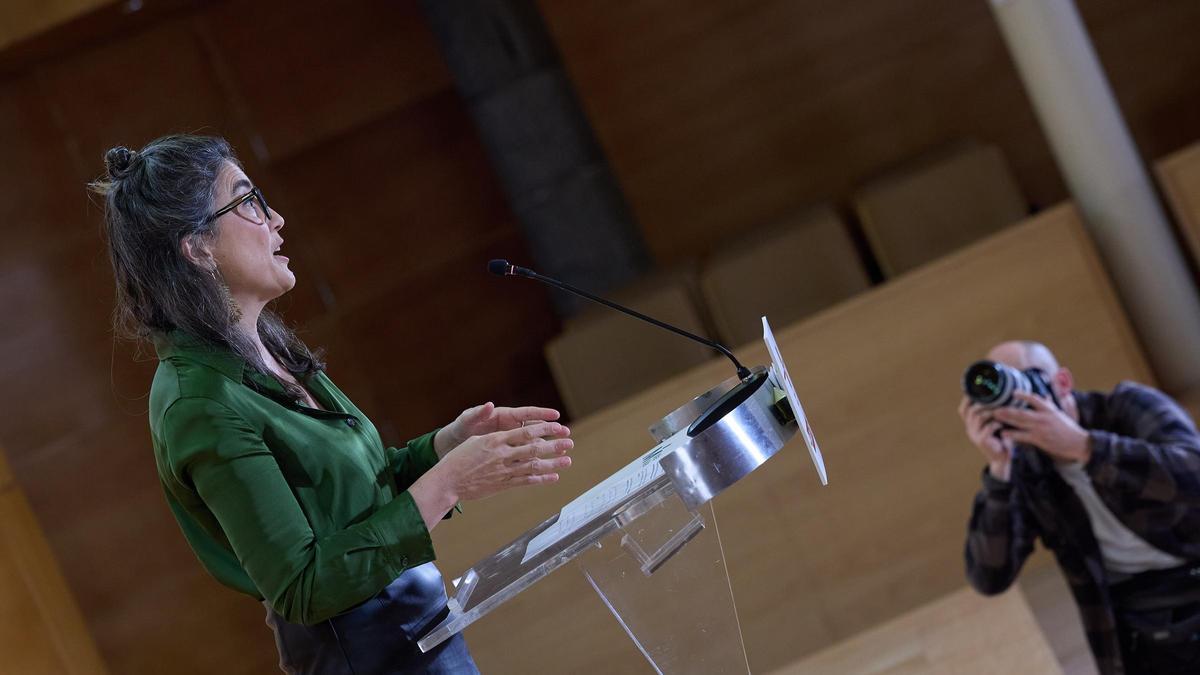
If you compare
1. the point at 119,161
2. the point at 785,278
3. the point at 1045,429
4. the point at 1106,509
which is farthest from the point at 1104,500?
the point at 119,161

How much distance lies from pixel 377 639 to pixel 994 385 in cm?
146

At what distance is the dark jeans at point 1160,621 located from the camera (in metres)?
2.51

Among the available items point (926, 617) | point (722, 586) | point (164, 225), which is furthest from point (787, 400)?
point (926, 617)

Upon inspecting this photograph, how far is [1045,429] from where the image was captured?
2564 millimetres

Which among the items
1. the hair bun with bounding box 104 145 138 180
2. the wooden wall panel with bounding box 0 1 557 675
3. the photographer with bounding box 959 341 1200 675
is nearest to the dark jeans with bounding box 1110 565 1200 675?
the photographer with bounding box 959 341 1200 675

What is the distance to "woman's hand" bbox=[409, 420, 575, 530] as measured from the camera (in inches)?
58.2

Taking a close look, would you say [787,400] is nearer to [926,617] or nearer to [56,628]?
[926,617]

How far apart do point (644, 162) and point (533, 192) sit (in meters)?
0.50

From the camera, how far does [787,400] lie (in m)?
1.57

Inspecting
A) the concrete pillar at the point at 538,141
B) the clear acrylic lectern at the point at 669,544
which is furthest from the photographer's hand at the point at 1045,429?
the concrete pillar at the point at 538,141

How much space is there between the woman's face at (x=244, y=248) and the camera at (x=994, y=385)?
145cm

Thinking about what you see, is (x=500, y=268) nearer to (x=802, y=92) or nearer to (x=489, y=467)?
(x=489, y=467)

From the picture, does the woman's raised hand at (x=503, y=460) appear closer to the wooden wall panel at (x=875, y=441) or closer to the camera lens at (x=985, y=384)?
the camera lens at (x=985, y=384)

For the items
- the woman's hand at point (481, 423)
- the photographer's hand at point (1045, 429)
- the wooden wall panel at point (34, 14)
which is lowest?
the photographer's hand at point (1045, 429)
